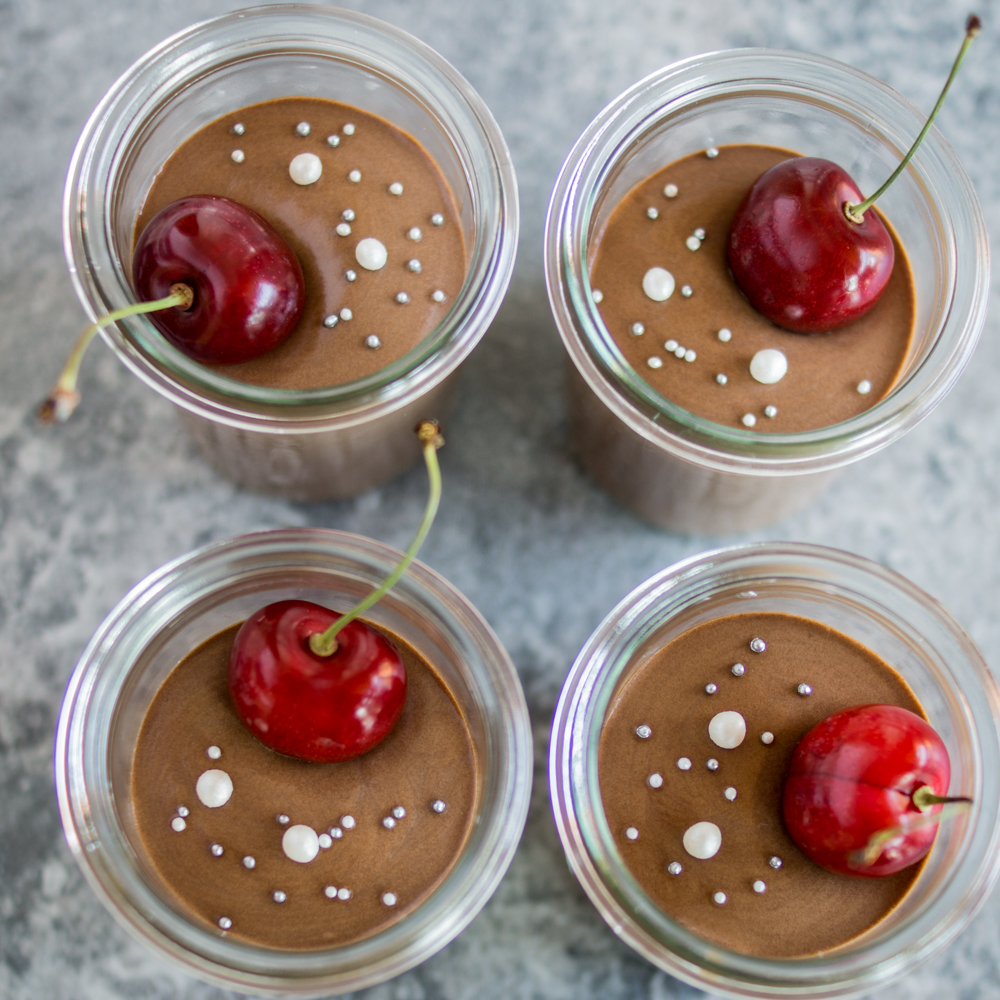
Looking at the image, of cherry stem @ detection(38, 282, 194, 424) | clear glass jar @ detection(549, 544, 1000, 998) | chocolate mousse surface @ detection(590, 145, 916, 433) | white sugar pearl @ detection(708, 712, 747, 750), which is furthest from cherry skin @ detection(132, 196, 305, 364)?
white sugar pearl @ detection(708, 712, 747, 750)

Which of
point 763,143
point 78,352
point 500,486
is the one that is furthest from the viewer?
point 500,486

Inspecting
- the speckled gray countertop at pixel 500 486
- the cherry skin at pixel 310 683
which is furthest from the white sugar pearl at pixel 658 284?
the cherry skin at pixel 310 683

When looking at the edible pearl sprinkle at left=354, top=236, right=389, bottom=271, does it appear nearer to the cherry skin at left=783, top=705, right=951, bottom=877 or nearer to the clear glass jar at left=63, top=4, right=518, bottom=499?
the clear glass jar at left=63, top=4, right=518, bottom=499

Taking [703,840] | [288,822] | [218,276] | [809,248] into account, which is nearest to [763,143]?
[809,248]

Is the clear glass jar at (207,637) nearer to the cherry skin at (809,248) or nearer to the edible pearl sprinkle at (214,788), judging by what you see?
the edible pearl sprinkle at (214,788)

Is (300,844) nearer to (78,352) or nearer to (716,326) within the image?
(78,352)
